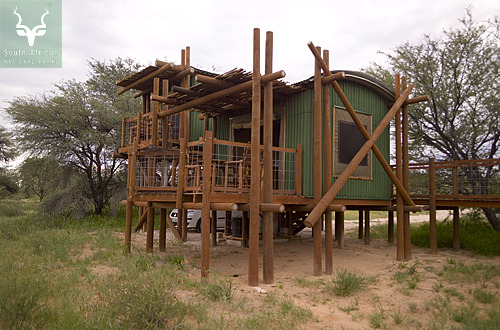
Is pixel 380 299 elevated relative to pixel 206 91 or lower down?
lower down

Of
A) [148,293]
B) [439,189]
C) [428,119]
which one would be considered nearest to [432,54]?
[428,119]

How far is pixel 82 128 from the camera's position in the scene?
70.6 ft

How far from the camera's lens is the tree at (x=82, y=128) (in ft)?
68.7

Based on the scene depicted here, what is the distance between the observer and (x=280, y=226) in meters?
14.7

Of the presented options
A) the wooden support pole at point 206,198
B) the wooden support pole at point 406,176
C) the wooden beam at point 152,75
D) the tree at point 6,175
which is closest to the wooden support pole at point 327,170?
the wooden support pole at point 206,198

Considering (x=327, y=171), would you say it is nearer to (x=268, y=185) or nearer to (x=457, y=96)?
(x=268, y=185)

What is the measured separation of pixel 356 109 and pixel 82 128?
51.2 ft

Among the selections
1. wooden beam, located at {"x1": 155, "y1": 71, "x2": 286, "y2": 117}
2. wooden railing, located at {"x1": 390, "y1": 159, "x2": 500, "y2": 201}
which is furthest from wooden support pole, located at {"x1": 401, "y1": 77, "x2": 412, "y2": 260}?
wooden beam, located at {"x1": 155, "y1": 71, "x2": 286, "y2": 117}

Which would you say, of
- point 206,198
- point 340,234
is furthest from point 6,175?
point 206,198

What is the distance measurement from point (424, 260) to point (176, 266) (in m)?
6.83

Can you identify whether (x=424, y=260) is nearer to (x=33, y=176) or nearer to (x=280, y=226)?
(x=280, y=226)

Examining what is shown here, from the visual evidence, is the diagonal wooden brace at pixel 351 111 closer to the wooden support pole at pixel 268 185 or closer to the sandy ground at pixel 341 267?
the wooden support pole at pixel 268 185

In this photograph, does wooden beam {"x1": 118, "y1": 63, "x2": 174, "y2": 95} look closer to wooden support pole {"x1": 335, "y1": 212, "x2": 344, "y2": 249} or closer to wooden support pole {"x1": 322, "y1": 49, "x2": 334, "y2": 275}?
wooden support pole {"x1": 322, "y1": 49, "x2": 334, "y2": 275}

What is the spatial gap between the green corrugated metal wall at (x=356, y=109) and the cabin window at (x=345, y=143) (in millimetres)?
231
